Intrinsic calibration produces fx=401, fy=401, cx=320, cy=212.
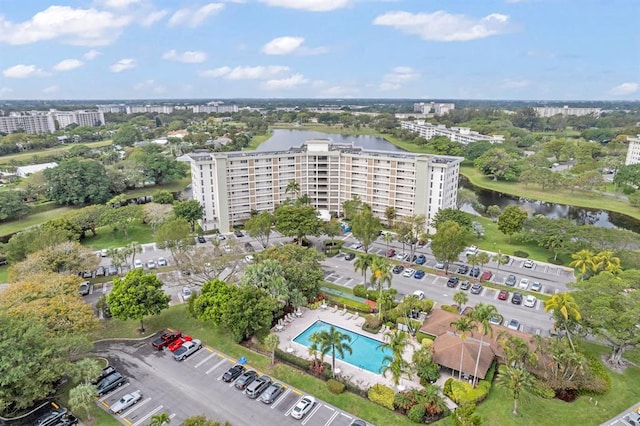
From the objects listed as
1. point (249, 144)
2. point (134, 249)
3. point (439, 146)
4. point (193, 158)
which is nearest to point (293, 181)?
point (193, 158)

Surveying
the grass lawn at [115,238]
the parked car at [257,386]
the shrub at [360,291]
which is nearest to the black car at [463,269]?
the shrub at [360,291]

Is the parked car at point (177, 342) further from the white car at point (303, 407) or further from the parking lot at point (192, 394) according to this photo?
the white car at point (303, 407)

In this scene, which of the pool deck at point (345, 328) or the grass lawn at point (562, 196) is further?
the grass lawn at point (562, 196)

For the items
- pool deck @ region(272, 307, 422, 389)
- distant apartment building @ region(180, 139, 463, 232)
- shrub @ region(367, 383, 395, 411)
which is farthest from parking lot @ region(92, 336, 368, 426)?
distant apartment building @ region(180, 139, 463, 232)

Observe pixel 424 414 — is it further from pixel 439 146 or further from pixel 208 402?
pixel 439 146

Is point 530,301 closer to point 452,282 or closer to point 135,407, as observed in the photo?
point 452,282
